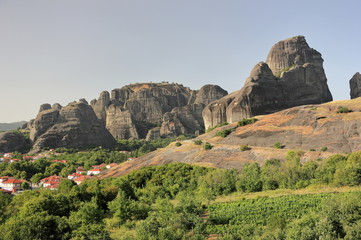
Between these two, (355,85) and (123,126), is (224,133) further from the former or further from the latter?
(123,126)

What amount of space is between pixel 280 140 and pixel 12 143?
106 m

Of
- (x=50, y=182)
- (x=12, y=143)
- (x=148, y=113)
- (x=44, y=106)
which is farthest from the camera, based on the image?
(x=148, y=113)

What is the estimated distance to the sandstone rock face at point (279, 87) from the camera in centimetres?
10250

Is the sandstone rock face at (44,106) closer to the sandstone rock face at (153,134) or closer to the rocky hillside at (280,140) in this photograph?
the sandstone rock face at (153,134)

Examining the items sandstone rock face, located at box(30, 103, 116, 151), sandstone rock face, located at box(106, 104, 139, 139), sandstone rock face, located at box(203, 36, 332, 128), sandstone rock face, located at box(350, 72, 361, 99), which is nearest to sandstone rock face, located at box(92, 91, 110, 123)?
sandstone rock face, located at box(106, 104, 139, 139)

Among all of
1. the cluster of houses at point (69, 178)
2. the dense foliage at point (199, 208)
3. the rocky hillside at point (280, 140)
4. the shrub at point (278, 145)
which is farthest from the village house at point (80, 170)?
the shrub at point (278, 145)

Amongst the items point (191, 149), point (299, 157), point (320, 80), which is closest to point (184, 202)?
point (299, 157)

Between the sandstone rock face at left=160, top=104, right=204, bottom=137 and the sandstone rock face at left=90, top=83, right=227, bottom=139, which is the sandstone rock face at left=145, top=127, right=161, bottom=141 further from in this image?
the sandstone rock face at left=160, top=104, right=204, bottom=137

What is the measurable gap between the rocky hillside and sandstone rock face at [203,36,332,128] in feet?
56.9

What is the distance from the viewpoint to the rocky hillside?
61.8 meters

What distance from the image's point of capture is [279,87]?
111 m

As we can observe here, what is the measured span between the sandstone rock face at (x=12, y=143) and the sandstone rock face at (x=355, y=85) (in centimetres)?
13148

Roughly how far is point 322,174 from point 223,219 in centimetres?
1928

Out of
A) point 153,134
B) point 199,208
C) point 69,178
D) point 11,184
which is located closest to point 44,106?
point 153,134
